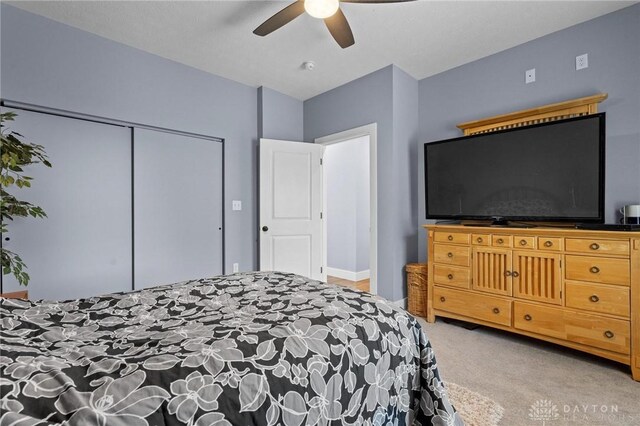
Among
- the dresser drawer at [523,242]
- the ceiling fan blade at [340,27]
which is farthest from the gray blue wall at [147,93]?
the dresser drawer at [523,242]

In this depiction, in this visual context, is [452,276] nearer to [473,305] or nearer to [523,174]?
[473,305]

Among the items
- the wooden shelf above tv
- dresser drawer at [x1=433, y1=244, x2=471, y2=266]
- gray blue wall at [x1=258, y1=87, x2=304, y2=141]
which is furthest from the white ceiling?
dresser drawer at [x1=433, y1=244, x2=471, y2=266]

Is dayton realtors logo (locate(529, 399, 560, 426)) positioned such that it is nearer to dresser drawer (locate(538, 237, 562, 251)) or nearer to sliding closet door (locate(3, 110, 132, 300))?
dresser drawer (locate(538, 237, 562, 251))

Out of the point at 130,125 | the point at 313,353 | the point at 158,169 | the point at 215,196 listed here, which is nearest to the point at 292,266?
the point at 215,196

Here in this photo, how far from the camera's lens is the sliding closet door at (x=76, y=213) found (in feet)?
8.00

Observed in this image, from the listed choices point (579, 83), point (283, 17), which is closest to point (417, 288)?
point (579, 83)

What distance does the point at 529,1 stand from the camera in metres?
2.32

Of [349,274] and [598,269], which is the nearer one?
[598,269]

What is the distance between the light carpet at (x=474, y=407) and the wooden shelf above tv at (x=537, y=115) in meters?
2.29

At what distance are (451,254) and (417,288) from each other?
1.91ft

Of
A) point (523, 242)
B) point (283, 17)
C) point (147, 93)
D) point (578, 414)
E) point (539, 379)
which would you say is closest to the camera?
point (578, 414)

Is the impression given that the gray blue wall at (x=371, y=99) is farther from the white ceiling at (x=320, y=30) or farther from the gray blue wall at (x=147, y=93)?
the white ceiling at (x=320, y=30)

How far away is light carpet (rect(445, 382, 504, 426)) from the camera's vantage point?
1607 millimetres

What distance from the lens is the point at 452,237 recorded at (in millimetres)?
2910
